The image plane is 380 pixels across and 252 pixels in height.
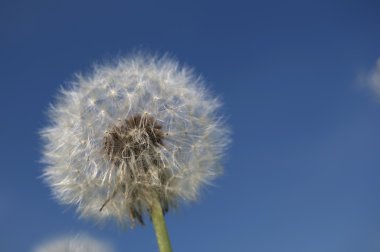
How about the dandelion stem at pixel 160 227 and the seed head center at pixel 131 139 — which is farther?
the seed head center at pixel 131 139

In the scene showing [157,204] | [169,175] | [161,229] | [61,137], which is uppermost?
[61,137]

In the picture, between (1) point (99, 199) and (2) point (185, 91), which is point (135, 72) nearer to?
(2) point (185, 91)

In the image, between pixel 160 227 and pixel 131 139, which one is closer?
pixel 160 227

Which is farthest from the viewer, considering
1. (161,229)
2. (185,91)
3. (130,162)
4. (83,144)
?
Result: (185,91)

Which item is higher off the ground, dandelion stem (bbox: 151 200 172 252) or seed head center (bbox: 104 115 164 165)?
seed head center (bbox: 104 115 164 165)

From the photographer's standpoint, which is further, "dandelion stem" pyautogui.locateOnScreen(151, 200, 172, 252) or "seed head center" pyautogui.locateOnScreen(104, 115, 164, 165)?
"seed head center" pyautogui.locateOnScreen(104, 115, 164, 165)

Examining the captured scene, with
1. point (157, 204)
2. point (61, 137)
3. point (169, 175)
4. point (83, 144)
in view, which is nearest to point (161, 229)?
point (157, 204)

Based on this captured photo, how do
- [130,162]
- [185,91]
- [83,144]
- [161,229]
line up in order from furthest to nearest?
[185,91]
[83,144]
[130,162]
[161,229]

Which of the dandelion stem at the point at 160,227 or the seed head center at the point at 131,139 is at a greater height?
the seed head center at the point at 131,139
